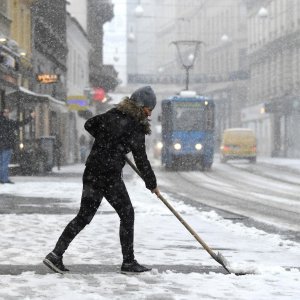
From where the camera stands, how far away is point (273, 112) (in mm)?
61031

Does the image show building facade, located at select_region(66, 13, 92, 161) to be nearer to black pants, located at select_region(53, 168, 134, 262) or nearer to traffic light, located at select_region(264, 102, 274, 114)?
traffic light, located at select_region(264, 102, 274, 114)

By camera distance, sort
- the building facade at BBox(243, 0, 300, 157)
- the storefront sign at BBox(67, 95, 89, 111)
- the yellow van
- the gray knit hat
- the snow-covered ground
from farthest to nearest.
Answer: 1. the building facade at BBox(243, 0, 300, 157)
2. the yellow van
3. the storefront sign at BBox(67, 95, 89, 111)
4. the gray knit hat
5. the snow-covered ground

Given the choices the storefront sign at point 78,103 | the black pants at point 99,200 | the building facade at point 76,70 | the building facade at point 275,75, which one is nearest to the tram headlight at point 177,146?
the storefront sign at point 78,103

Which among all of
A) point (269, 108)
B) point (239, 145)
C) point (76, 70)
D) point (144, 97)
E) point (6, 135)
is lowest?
point (239, 145)

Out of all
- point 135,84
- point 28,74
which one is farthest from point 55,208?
point 135,84

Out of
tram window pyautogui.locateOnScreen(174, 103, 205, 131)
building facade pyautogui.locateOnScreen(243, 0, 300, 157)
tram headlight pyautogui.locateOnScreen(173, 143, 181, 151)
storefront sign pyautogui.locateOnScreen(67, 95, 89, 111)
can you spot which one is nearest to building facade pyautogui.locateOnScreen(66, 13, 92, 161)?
storefront sign pyautogui.locateOnScreen(67, 95, 89, 111)

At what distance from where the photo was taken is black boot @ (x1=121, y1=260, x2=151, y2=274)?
23.8 feet

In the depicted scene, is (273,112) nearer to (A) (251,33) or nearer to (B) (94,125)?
(A) (251,33)

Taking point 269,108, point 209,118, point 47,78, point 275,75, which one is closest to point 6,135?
point 47,78

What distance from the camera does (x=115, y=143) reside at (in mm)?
7195

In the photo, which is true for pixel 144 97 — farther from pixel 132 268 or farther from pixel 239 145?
pixel 239 145

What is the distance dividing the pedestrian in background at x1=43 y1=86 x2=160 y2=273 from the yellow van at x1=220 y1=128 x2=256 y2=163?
118 ft

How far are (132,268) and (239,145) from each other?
3591cm

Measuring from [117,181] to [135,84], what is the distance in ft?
346
